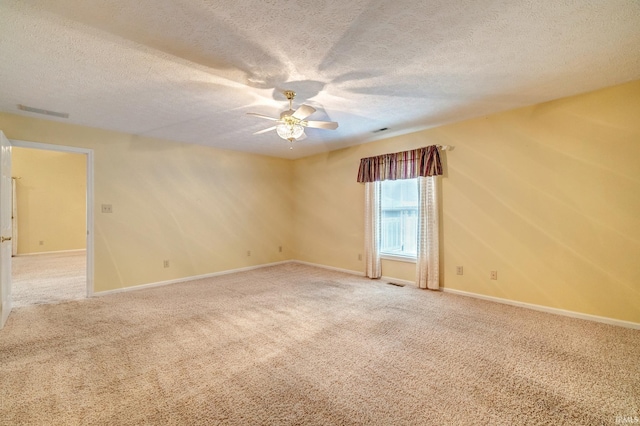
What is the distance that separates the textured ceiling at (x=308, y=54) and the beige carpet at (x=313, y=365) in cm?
248

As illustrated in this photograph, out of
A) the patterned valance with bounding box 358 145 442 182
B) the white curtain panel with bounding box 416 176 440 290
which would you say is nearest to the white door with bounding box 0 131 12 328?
the patterned valance with bounding box 358 145 442 182

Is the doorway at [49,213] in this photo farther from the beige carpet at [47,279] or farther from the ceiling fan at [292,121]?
the ceiling fan at [292,121]

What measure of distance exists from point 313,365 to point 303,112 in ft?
7.44

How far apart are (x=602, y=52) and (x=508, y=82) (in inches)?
25.7

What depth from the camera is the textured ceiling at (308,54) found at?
1727mm

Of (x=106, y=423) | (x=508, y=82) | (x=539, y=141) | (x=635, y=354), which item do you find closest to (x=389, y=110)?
(x=508, y=82)

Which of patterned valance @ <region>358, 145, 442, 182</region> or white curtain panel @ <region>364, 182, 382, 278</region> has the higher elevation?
patterned valance @ <region>358, 145, 442, 182</region>

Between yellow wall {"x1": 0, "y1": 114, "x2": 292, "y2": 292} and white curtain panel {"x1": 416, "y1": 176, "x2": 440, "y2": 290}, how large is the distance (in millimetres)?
3284

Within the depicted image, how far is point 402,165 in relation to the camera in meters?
4.50

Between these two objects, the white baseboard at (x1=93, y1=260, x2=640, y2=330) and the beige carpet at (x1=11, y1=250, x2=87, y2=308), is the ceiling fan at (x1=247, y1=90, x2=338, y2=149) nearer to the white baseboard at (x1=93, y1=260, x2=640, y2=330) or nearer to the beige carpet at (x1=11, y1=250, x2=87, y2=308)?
the white baseboard at (x1=93, y1=260, x2=640, y2=330)

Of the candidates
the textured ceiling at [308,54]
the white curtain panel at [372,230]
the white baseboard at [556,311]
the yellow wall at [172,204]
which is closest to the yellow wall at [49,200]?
the yellow wall at [172,204]

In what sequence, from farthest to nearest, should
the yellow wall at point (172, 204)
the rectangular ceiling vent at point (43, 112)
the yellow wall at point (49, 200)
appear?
1. the yellow wall at point (49, 200)
2. the yellow wall at point (172, 204)
3. the rectangular ceiling vent at point (43, 112)

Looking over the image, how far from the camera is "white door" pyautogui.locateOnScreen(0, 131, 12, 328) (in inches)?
112

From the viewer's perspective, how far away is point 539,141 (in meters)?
3.29
